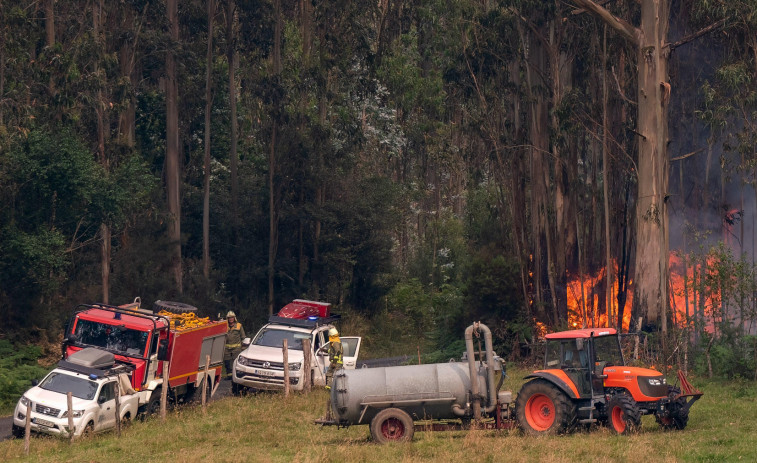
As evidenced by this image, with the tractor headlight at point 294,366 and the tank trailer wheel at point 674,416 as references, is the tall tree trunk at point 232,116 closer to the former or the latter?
the tractor headlight at point 294,366

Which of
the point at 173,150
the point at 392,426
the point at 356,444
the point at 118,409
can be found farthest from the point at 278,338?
the point at 173,150

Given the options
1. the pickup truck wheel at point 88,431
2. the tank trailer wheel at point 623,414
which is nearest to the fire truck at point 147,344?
the pickup truck wheel at point 88,431

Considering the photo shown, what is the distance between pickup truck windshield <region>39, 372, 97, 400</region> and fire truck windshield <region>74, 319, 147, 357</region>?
2271mm

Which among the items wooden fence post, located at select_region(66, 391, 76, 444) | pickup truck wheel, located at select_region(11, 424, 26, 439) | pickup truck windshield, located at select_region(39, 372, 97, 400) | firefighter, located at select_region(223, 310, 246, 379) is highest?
firefighter, located at select_region(223, 310, 246, 379)

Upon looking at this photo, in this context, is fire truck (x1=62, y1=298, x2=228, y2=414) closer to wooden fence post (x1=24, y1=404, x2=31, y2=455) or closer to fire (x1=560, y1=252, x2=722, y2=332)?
wooden fence post (x1=24, y1=404, x2=31, y2=455)

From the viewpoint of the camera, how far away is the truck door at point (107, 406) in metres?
19.4

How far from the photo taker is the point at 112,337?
73.4 ft

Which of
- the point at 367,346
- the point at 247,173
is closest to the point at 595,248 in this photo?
the point at 367,346

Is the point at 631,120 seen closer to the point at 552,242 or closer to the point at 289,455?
the point at 552,242

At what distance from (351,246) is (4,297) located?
1628cm

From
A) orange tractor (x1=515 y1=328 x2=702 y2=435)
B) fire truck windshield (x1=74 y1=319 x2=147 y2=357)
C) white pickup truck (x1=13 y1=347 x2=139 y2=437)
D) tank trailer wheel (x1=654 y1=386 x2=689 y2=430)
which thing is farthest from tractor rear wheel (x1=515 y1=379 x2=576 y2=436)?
fire truck windshield (x1=74 y1=319 x2=147 y2=357)

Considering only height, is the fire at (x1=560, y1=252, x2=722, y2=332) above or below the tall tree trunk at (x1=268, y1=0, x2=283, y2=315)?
below

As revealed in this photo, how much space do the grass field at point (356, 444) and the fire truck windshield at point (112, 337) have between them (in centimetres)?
171

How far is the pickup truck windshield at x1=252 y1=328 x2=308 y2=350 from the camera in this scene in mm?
26203
